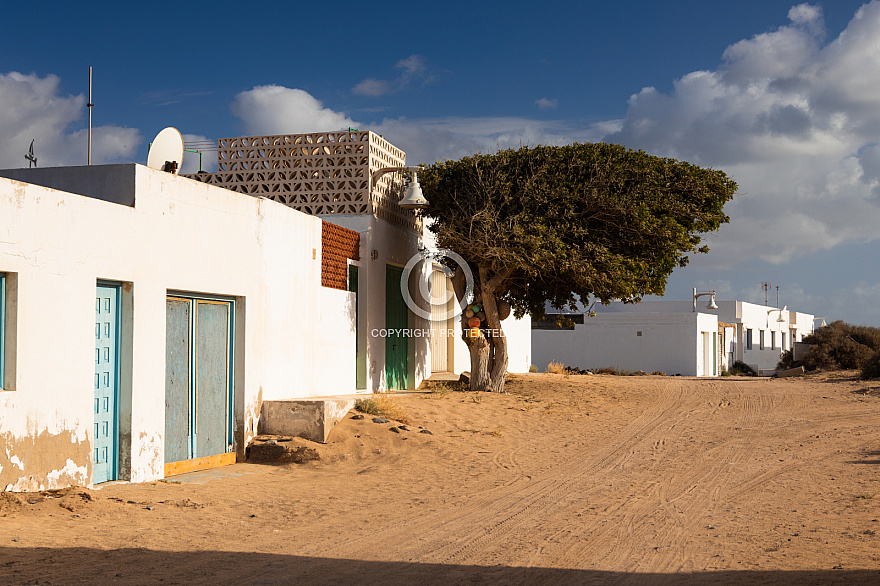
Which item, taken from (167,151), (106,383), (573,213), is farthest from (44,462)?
(573,213)

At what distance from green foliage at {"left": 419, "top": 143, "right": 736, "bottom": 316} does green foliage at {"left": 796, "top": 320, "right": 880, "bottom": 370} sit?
41.9 ft

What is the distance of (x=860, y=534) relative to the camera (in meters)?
6.99

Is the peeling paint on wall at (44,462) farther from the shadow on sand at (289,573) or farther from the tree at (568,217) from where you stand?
the tree at (568,217)

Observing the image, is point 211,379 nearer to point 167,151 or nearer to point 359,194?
point 167,151

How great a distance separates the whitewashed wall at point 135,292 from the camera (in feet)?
24.7

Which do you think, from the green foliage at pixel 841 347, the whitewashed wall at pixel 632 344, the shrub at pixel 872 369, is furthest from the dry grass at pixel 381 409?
the whitewashed wall at pixel 632 344

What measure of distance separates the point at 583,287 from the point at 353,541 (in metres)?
11.4

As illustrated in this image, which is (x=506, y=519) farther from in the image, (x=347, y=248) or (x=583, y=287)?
(x=583, y=287)

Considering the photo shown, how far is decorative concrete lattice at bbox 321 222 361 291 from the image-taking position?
46.9 feet

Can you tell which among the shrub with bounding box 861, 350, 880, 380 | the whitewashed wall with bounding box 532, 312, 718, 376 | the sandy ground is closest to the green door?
the sandy ground

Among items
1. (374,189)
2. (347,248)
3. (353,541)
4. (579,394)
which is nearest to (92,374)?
(353,541)

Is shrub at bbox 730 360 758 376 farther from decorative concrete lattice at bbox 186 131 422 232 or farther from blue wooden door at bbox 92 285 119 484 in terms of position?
blue wooden door at bbox 92 285 119 484

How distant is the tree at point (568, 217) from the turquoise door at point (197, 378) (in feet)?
22.2

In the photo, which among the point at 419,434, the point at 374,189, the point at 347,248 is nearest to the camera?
the point at 419,434
